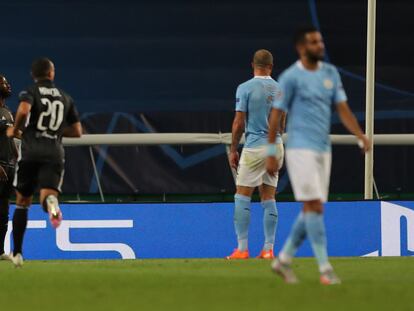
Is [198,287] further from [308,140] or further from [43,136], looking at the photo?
[43,136]

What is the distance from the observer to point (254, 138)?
13.2 m

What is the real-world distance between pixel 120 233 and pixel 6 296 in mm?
6495

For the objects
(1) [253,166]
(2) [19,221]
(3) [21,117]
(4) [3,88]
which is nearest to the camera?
(3) [21,117]

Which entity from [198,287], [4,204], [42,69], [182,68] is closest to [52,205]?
[42,69]

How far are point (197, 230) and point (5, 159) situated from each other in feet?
9.53

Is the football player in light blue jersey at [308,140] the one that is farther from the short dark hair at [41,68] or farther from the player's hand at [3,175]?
the player's hand at [3,175]

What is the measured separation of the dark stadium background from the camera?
17453 mm

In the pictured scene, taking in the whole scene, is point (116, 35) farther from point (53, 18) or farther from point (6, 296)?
point (6, 296)

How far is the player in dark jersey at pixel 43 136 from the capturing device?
11195 millimetres

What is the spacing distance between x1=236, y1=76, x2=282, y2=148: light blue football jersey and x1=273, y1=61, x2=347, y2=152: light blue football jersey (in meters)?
3.57

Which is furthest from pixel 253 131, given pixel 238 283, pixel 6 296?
pixel 6 296

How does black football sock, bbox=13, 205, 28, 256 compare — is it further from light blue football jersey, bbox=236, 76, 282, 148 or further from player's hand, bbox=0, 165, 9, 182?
light blue football jersey, bbox=236, 76, 282, 148

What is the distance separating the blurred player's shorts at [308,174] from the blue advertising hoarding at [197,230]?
6.17 metres

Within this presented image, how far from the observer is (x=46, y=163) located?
11.3 metres
